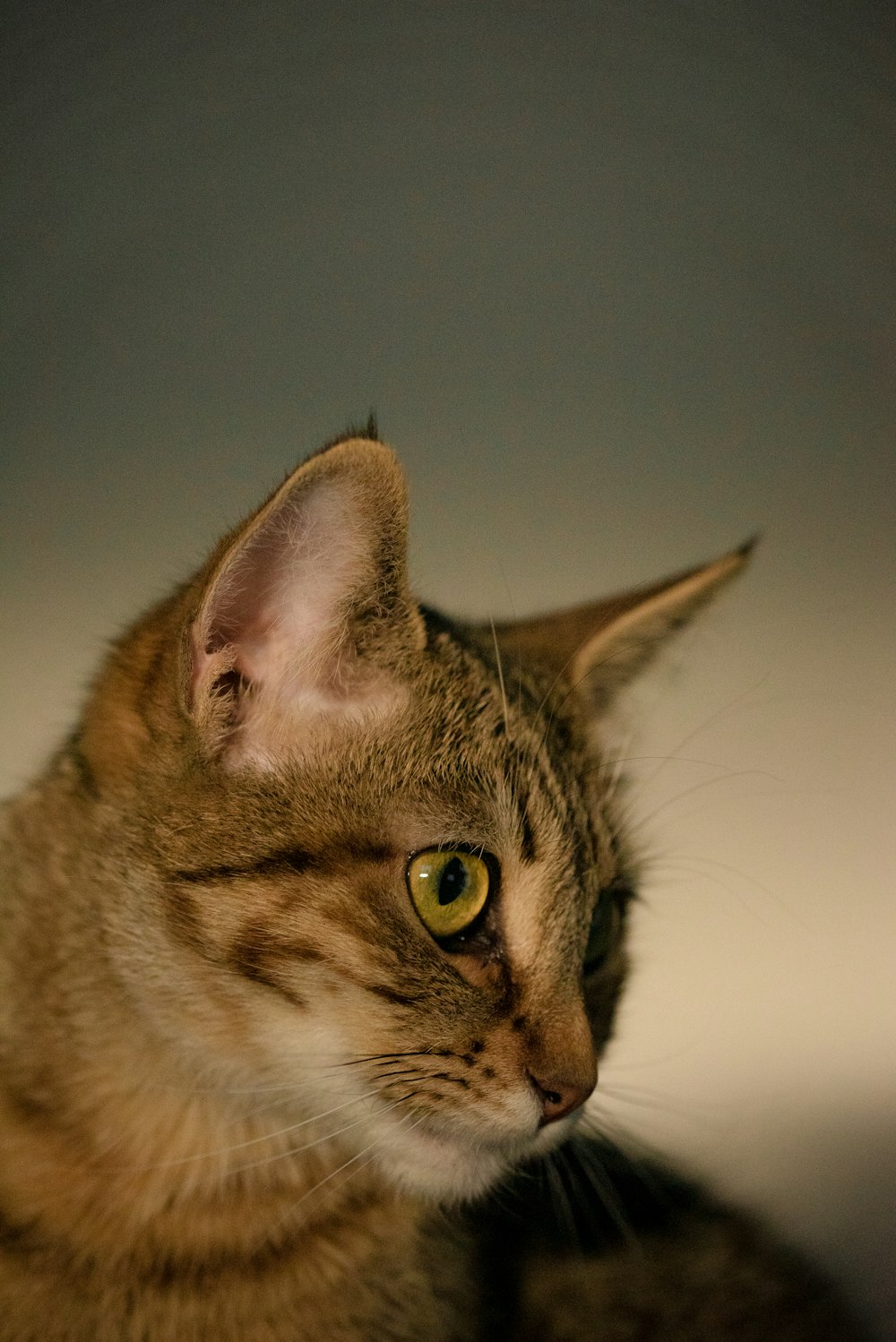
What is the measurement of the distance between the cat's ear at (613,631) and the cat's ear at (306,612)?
8.5 inches

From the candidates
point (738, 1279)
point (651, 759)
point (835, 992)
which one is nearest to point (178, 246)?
point (651, 759)

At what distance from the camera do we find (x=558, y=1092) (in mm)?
696

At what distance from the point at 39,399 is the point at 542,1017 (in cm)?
72

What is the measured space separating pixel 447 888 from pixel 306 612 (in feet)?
0.75

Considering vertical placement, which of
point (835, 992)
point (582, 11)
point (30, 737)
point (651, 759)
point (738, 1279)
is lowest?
point (738, 1279)

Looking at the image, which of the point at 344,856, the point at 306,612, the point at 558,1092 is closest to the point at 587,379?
the point at 306,612

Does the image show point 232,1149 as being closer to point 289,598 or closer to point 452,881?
point 452,881

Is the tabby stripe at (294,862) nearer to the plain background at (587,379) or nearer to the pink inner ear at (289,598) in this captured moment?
the pink inner ear at (289,598)

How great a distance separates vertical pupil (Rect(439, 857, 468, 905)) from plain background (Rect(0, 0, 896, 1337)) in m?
0.30

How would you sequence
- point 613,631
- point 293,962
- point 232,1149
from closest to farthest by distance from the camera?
1. point 293,962
2. point 232,1149
3. point 613,631

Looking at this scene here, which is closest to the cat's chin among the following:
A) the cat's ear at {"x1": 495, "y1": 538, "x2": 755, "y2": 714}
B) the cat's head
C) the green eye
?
the cat's head

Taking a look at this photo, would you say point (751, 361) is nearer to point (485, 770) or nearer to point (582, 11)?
point (582, 11)

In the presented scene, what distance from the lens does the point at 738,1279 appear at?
35.9 inches

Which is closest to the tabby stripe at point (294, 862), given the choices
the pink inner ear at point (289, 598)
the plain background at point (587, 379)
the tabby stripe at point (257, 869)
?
the tabby stripe at point (257, 869)
